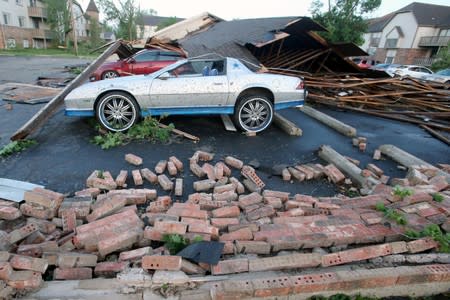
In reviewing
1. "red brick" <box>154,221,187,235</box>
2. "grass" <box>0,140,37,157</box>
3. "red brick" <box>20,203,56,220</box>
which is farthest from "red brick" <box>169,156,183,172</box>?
"grass" <box>0,140,37,157</box>

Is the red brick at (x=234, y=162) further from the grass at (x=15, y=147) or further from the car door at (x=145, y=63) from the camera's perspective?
the car door at (x=145, y=63)

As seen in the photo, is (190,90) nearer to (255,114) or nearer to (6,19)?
(255,114)

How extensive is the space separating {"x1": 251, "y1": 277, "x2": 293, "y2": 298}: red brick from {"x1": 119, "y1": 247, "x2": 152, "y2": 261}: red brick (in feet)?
3.14

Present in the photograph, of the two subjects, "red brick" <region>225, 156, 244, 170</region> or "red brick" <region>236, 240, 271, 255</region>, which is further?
"red brick" <region>225, 156, 244, 170</region>

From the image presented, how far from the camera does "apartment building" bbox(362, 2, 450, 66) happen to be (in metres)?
35.5

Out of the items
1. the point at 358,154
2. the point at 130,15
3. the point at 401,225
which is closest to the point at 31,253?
the point at 401,225

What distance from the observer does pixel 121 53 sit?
591 inches

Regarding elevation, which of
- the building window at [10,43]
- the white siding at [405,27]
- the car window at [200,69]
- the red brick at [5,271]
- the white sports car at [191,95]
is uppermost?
the white siding at [405,27]

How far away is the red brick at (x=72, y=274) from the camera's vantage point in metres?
2.21

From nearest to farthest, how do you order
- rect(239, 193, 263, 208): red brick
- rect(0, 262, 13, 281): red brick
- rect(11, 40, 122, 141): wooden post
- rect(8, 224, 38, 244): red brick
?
rect(0, 262, 13, 281): red brick, rect(8, 224, 38, 244): red brick, rect(239, 193, 263, 208): red brick, rect(11, 40, 122, 141): wooden post

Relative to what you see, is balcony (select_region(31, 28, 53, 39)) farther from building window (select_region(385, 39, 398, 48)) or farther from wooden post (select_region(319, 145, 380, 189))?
building window (select_region(385, 39, 398, 48))

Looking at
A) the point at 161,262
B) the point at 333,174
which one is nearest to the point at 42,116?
the point at 161,262

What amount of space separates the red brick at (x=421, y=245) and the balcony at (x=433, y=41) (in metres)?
42.0

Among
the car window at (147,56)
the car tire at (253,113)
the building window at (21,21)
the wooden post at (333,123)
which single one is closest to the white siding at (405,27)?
the wooden post at (333,123)
